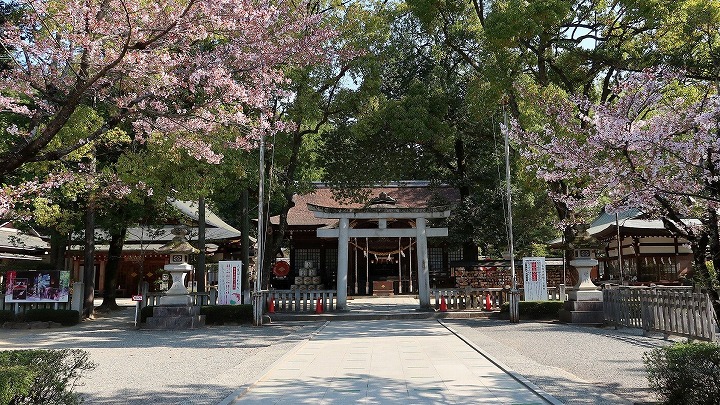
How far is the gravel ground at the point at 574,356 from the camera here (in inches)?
246

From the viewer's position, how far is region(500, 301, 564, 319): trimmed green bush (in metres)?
15.8

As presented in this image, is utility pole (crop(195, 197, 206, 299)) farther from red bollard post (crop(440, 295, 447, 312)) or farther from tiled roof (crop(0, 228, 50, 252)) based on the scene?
tiled roof (crop(0, 228, 50, 252))

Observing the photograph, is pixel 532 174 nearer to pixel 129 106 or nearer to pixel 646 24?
pixel 646 24

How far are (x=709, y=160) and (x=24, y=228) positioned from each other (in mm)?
20788

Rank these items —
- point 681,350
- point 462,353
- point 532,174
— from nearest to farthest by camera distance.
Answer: point 681,350 → point 462,353 → point 532,174

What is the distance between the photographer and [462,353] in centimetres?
935

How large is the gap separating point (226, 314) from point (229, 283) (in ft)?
3.08

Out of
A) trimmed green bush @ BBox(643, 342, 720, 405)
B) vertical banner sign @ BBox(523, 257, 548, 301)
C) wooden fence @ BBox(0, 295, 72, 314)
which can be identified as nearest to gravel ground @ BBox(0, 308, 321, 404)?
wooden fence @ BBox(0, 295, 72, 314)

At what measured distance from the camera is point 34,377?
15.0 feet

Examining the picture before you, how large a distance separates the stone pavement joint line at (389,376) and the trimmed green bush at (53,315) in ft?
28.5

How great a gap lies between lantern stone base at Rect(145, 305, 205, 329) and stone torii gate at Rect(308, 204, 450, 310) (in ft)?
Answer: 17.1

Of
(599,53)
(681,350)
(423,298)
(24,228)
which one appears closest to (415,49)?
(599,53)

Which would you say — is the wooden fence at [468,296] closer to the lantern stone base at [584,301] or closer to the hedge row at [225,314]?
the lantern stone base at [584,301]

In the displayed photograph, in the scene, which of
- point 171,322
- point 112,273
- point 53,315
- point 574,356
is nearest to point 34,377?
point 574,356
